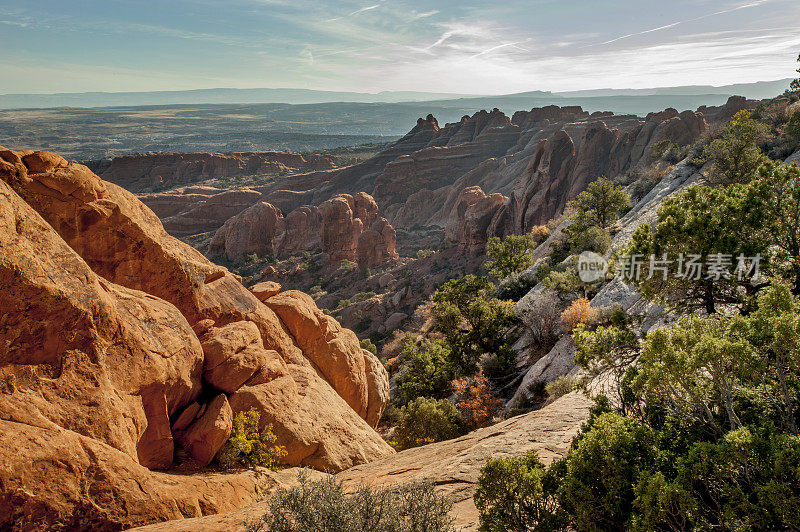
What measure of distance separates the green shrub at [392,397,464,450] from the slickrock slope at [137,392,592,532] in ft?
13.3

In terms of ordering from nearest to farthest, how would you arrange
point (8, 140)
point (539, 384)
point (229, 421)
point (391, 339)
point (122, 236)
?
1. point (229, 421)
2. point (122, 236)
3. point (539, 384)
4. point (391, 339)
5. point (8, 140)

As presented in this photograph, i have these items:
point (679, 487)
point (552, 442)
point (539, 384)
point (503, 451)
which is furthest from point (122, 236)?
point (539, 384)

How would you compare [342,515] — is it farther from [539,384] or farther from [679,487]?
[539,384]

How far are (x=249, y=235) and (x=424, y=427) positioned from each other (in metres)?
68.4

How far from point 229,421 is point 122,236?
7.08 m

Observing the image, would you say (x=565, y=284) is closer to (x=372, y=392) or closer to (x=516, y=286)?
(x=516, y=286)

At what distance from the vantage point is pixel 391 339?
45969 millimetres

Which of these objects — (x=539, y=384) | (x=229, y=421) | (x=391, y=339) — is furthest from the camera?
(x=391, y=339)

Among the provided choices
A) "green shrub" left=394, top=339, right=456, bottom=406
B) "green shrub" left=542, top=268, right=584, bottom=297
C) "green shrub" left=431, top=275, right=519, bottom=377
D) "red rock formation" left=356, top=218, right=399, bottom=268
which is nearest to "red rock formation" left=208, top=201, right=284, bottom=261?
"red rock formation" left=356, top=218, right=399, bottom=268

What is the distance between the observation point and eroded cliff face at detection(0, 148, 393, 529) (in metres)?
7.55

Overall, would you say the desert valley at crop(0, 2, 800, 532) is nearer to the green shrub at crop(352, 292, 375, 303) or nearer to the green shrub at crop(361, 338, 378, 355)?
the green shrub at crop(361, 338, 378, 355)

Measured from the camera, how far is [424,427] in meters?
18.9

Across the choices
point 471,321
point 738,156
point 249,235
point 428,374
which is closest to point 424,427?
point 428,374

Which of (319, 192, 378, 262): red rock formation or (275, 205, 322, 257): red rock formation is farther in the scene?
(275, 205, 322, 257): red rock formation
